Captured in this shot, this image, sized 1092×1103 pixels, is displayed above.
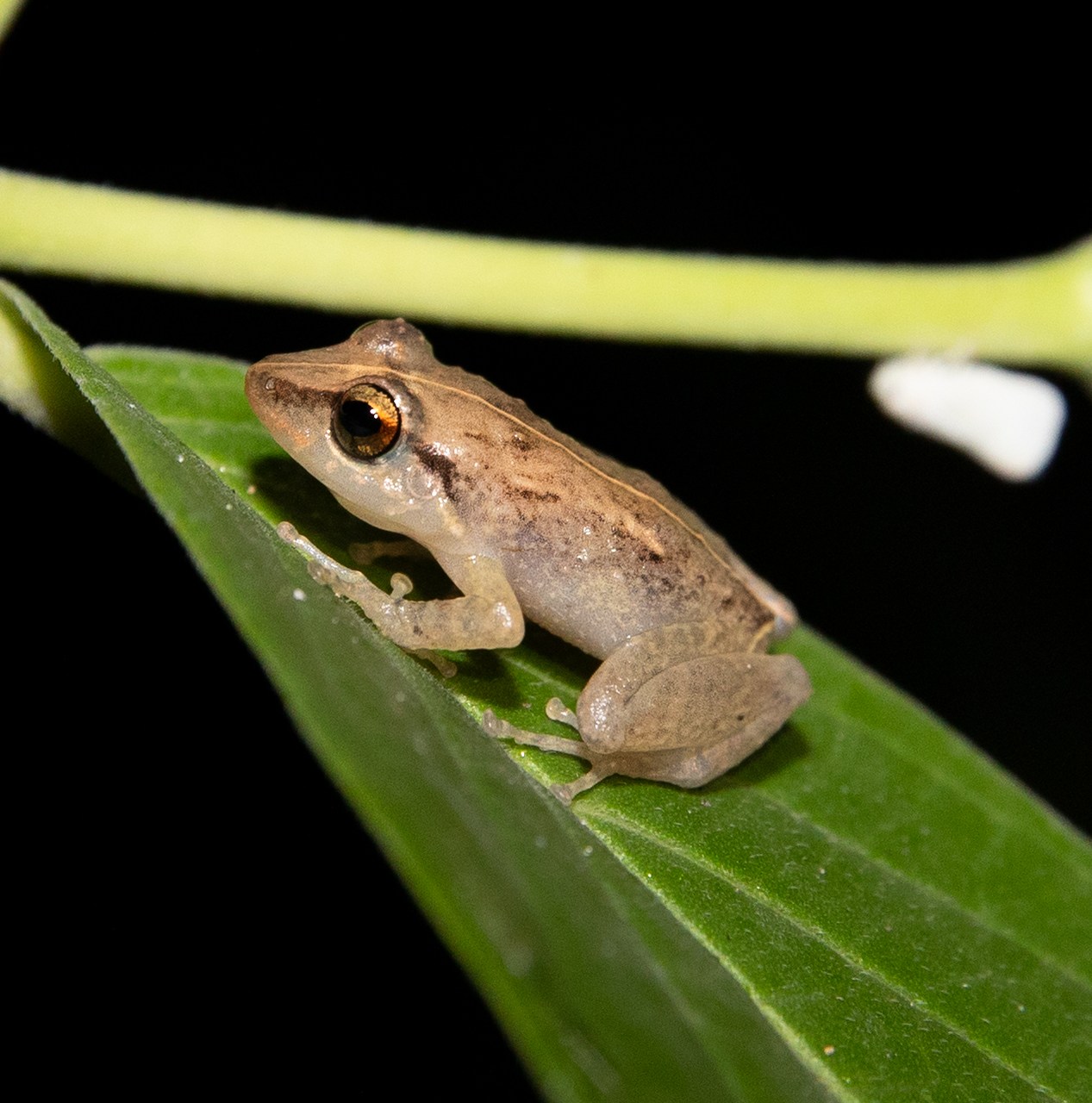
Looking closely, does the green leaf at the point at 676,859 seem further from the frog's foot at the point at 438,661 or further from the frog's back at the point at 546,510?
the frog's back at the point at 546,510

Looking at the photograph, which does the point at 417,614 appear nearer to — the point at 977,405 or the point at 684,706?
the point at 684,706

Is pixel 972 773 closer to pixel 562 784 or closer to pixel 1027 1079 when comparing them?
Answer: pixel 1027 1079

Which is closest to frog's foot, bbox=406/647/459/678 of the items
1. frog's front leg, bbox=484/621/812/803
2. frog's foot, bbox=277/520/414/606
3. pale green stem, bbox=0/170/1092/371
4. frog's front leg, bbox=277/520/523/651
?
frog's front leg, bbox=277/520/523/651

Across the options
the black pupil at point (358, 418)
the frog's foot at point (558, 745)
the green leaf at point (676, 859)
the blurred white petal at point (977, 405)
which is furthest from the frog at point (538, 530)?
the blurred white petal at point (977, 405)

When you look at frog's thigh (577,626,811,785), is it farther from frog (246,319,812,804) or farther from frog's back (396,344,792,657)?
frog's back (396,344,792,657)

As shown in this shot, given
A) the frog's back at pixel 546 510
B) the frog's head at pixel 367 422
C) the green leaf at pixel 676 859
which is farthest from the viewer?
the frog's back at pixel 546 510

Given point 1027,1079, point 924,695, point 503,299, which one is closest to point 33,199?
point 503,299

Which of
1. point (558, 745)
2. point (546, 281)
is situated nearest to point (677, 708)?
point (558, 745)

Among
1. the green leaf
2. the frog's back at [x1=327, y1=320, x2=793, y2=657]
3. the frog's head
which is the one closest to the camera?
the green leaf
